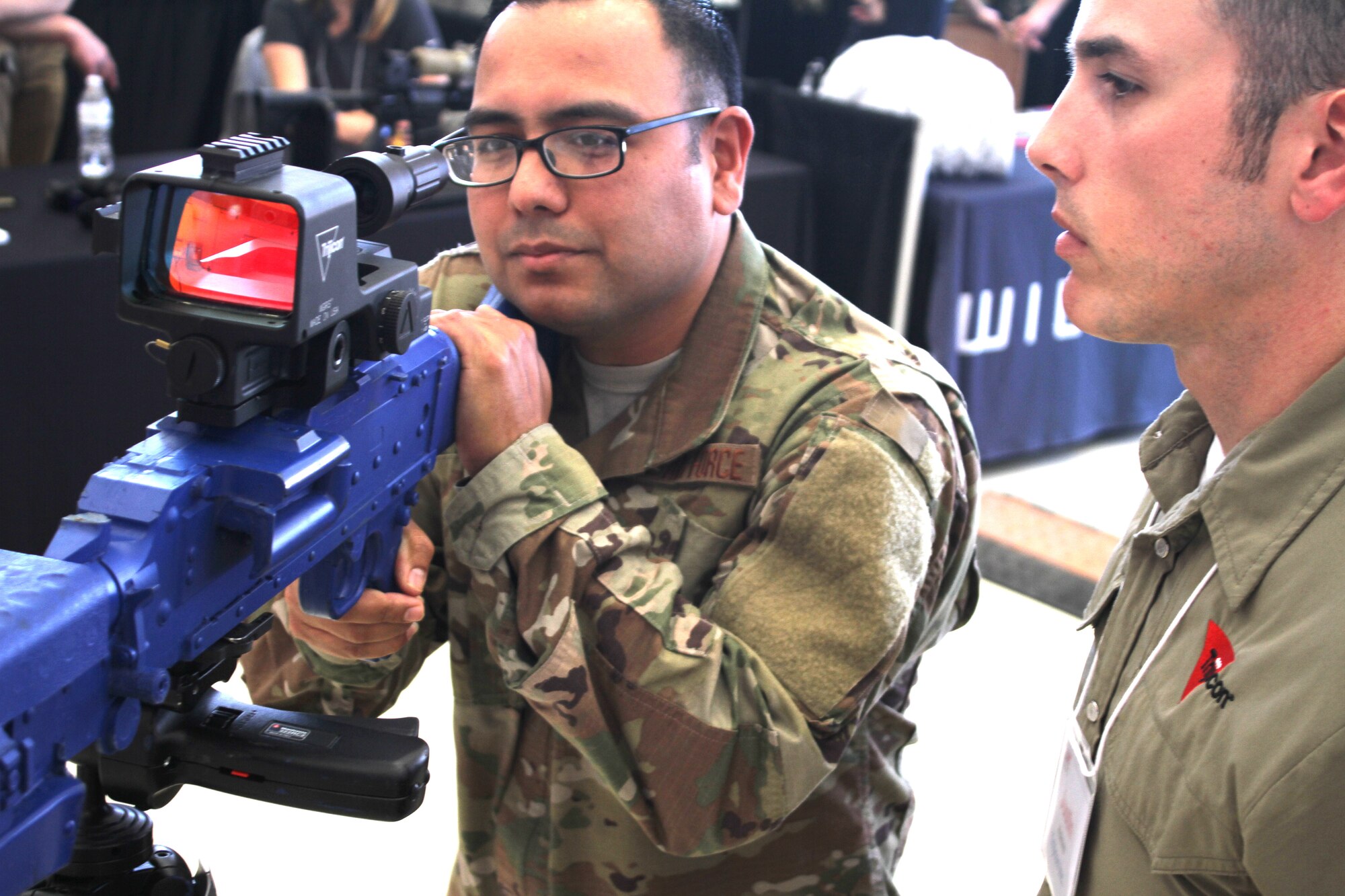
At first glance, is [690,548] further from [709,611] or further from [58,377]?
[58,377]

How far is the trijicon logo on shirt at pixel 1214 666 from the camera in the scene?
38.2 inches

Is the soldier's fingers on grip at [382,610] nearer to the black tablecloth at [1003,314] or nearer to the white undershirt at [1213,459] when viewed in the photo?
the white undershirt at [1213,459]

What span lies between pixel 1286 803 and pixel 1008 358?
3.65 meters

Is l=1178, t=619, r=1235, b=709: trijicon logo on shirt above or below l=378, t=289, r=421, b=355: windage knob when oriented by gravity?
below

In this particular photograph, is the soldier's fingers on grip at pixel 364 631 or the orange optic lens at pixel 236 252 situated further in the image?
the soldier's fingers on grip at pixel 364 631

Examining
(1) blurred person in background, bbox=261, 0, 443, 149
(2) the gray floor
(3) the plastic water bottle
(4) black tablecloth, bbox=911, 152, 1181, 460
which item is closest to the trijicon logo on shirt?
(2) the gray floor

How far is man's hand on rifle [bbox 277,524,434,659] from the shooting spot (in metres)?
1.29

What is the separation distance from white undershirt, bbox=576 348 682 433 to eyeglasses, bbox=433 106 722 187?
0.81ft

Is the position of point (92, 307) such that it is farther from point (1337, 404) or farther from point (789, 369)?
point (1337, 404)

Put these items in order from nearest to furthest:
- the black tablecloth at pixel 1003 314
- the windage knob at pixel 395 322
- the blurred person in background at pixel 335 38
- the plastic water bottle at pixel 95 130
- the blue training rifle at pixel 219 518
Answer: the blue training rifle at pixel 219 518 < the windage knob at pixel 395 322 < the plastic water bottle at pixel 95 130 < the black tablecloth at pixel 1003 314 < the blurred person in background at pixel 335 38

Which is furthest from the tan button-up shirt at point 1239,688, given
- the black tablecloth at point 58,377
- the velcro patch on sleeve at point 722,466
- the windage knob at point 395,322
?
the black tablecloth at point 58,377

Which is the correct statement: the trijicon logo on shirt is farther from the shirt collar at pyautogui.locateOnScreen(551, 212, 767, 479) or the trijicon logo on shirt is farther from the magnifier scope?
the magnifier scope

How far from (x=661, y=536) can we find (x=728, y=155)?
1.51ft

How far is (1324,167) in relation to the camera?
98cm
